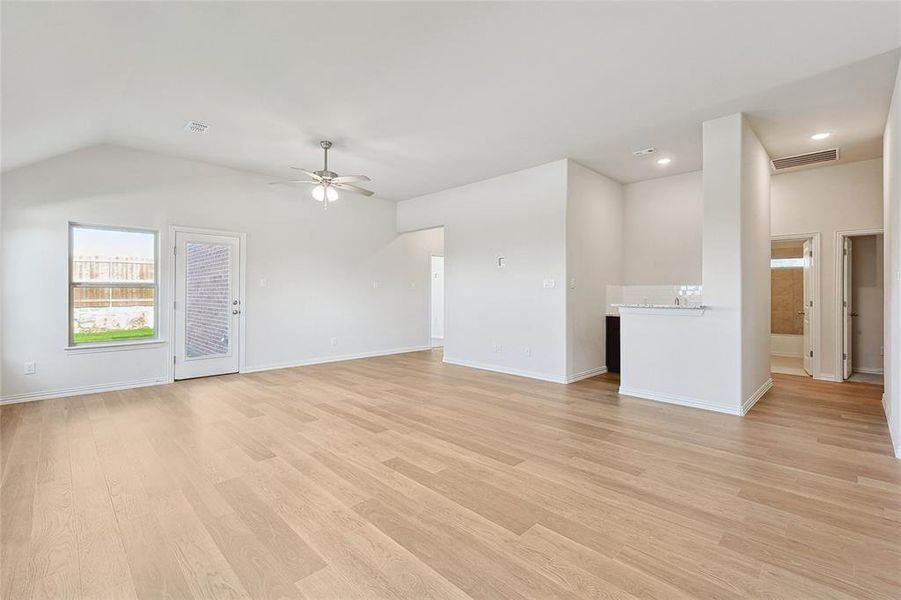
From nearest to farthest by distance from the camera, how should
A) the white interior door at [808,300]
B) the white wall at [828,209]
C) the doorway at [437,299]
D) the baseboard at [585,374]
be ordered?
the white wall at [828,209], the baseboard at [585,374], the white interior door at [808,300], the doorway at [437,299]

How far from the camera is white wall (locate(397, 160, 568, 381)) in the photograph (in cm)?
552

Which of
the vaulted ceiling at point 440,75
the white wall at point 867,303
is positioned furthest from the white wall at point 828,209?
the white wall at point 867,303

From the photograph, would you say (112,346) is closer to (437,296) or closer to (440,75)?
(440,75)

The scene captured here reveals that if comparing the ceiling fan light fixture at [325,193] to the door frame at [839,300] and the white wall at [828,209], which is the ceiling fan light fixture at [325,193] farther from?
the door frame at [839,300]

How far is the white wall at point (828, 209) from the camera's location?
5.28 m

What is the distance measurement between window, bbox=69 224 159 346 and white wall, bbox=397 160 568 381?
14.2 ft

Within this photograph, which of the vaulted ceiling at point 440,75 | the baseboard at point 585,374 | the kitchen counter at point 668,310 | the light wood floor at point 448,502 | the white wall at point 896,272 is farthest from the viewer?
the baseboard at point 585,374

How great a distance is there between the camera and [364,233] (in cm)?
757

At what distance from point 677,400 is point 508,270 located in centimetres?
286

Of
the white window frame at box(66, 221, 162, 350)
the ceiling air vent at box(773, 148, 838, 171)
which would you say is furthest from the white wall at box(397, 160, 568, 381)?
the white window frame at box(66, 221, 162, 350)

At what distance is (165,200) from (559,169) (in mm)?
5383

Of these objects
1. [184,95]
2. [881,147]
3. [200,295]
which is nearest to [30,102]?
[184,95]

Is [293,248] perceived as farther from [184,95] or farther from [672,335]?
[672,335]

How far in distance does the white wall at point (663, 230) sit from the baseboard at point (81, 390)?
720cm
